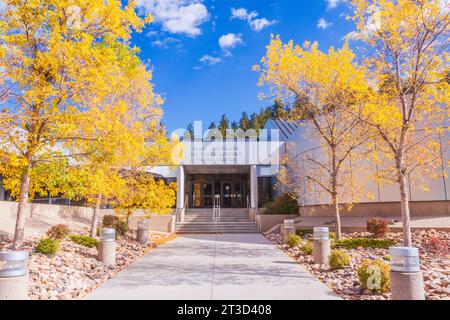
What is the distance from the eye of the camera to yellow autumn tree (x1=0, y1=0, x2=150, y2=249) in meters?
6.57

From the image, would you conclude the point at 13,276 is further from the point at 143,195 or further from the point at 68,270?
the point at 143,195

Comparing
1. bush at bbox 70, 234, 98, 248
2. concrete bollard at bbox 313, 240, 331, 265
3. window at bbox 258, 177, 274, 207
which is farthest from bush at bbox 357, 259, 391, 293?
window at bbox 258, 177, 274, 207

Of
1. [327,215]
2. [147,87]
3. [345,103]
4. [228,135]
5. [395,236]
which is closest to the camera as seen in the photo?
[345,103]

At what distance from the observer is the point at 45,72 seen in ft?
23.4

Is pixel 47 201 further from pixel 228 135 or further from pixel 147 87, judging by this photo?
pixel 228 135

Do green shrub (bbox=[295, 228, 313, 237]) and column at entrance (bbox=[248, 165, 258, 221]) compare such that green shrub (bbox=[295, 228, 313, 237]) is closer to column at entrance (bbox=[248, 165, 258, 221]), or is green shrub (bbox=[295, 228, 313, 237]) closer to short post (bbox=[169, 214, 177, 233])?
short post (bbox=[169, 214, 177, 233])

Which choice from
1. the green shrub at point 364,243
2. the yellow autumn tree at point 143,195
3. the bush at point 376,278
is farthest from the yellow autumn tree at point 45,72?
the green shrub at point 364,243

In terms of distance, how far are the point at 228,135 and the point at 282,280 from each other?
2215 cm

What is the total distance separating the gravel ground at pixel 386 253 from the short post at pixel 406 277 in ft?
2.53

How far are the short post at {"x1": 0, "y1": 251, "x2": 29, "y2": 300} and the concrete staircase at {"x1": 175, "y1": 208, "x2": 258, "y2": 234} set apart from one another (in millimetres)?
14541

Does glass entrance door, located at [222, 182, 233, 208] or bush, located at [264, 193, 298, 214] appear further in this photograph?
glass entrance door, located at [222, 182, 233, 208]
